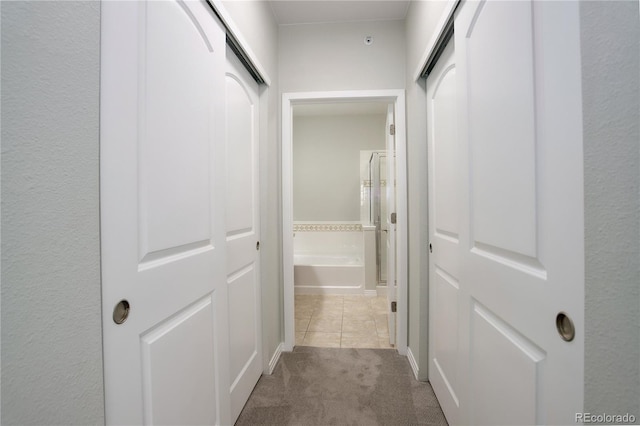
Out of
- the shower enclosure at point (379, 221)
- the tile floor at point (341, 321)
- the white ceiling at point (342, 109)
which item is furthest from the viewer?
the white ceiling at point (342, 109)

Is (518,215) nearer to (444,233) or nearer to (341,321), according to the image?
(444,233)

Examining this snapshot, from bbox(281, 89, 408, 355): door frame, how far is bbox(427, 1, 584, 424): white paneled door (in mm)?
688

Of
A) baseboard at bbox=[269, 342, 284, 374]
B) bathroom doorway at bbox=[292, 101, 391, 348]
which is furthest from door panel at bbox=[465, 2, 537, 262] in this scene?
bathroom doorway at bbox=[292, 101, 391, 348]

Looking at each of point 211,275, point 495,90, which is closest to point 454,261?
point 495,90

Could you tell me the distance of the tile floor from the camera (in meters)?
2.33

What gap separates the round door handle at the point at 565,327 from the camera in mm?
580

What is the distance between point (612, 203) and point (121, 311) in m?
1.09

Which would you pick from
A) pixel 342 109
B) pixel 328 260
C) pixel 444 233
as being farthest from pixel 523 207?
pixel 342 109

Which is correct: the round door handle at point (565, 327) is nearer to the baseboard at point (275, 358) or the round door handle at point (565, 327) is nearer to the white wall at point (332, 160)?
the baseboard at point (275, 358)

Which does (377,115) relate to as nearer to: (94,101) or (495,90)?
(495,90)

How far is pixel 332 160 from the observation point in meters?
4.39

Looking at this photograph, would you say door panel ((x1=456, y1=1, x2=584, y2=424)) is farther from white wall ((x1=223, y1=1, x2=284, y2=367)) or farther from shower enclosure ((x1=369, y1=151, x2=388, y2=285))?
shower enclosure ((x1=369, y1=151, x2=388, y2=285))

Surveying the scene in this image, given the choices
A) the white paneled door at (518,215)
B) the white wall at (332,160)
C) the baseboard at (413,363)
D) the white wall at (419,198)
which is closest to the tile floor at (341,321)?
the baseboard at (413,363)

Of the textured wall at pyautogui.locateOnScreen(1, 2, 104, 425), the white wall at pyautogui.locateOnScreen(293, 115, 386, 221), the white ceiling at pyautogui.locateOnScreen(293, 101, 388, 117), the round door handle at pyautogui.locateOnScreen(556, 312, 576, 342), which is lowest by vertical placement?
the round door handle at pyautogui.locateOnScreen(556, 312, 576, 342)
